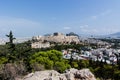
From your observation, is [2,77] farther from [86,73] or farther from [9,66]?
[86,73]

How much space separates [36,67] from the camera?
22.4m

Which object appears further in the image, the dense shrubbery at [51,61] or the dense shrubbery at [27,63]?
the dense shrubbery at [51,61]

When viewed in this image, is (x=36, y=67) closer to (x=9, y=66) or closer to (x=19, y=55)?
(x=9, y=66)

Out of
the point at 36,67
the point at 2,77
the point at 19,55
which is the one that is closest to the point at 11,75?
the point at 2,77

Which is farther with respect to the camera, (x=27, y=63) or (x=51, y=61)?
(x=51, y=61)

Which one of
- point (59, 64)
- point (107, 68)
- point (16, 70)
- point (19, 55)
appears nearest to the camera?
point (16, 70)

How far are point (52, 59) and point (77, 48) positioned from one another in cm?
6815

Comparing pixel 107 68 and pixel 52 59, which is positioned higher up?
pixel 52 59

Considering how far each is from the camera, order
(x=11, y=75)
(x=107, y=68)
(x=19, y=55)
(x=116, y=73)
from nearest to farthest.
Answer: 1. (x=11, y=75)
2. (x=19, y=55)
3. (x=116, y=73)
4. (x=107, y=68)

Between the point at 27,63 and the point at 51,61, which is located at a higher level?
the point at 27,63

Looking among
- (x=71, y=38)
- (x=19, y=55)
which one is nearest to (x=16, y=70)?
(x=19, y=55)

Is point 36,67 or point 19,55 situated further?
point 19,55

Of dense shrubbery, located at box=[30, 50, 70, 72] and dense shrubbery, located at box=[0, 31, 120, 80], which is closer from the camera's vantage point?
dense shrubbery, located at box=[0, 31, 120, 80]

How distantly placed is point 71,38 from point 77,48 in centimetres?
5848
